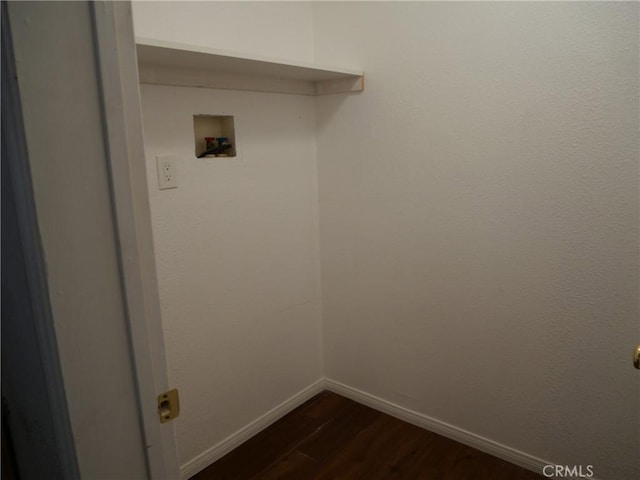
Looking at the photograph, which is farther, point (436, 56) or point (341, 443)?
point (341, 443)

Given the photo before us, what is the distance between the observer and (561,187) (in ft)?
5.63

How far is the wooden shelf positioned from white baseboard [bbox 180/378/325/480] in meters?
1.62

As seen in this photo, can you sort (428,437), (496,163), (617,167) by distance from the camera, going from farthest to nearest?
Answer: (428,437) < (496,163) < (617,167)

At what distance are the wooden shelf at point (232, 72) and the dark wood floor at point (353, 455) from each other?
5.66 ft

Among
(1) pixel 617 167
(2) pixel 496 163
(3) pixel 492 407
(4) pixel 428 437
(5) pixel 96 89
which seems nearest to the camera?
(5) pixel 96 89

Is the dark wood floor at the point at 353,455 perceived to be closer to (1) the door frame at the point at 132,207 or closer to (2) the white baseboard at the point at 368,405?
(2) the white baseboard at the point at 368,405

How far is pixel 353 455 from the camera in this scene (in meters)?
2.09

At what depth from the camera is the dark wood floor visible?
Result: 6.47 feet

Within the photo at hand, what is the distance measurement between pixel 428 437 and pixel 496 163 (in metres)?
1.38

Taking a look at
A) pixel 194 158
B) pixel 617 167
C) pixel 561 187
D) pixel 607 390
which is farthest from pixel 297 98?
pixel 607 390

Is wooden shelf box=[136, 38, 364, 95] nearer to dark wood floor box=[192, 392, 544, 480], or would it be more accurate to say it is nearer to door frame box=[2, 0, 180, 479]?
door frame box=[2, 0, 180, 479]

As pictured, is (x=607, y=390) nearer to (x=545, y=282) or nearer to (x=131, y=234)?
(x=545, y=282)

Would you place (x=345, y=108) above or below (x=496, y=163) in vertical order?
above

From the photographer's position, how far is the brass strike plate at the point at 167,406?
2.57 feet
